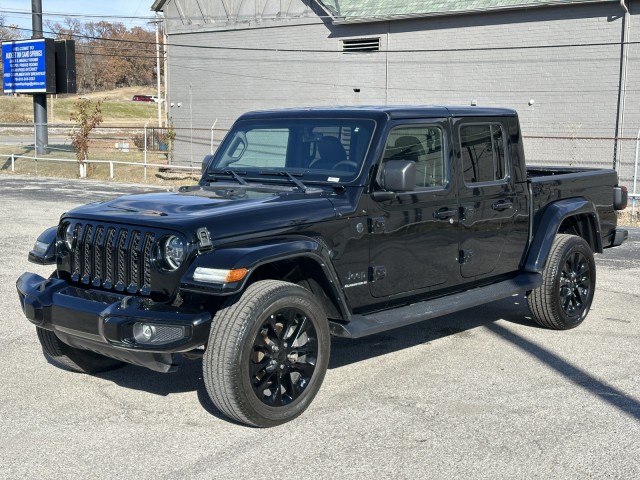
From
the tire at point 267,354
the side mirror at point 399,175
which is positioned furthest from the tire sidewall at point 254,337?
the side mirror at point 399,175

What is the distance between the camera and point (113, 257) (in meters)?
5.13

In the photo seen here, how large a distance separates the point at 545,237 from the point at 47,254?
405 cm

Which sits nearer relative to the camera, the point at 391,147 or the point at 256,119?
the point at 391,147

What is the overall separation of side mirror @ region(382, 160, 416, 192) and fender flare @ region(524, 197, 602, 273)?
6.05 feet

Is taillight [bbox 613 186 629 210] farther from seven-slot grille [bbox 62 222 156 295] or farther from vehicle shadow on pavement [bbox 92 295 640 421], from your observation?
seven-slot grille [bbox 62 222 156 295]

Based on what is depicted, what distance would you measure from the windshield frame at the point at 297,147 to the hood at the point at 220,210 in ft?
0.77

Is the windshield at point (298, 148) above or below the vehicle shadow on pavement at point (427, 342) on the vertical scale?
above

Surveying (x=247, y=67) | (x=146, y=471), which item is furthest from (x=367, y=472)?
(x=247, y=67)

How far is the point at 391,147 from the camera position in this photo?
5965 millimetres

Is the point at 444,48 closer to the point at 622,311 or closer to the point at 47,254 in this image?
the point at 622,311

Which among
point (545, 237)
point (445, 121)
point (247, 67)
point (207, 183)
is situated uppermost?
point (247, 67)

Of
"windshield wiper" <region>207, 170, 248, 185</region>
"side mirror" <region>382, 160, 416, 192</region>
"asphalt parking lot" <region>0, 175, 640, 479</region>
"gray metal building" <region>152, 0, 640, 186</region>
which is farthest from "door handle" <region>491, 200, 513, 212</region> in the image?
"gray metal building" <region>152, 0, 640, 186</region>

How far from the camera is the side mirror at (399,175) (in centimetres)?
562

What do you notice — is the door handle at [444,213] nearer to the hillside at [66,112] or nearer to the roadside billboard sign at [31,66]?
the roadside billboard sign at [31,66]
